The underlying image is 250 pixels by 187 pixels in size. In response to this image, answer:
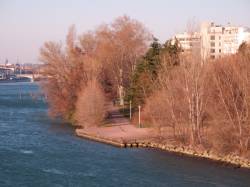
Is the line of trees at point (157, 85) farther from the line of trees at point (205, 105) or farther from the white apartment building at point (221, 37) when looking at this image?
the white apartment building at point (221, 37)

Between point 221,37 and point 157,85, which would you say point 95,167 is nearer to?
point 157,85

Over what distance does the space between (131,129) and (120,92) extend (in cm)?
1608

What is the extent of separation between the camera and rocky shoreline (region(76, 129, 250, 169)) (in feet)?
94.6

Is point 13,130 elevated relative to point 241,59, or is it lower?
lower

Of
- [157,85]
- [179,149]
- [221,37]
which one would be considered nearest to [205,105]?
[179,149]

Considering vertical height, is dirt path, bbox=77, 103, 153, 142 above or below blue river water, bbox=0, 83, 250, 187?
above

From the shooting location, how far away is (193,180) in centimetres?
2558

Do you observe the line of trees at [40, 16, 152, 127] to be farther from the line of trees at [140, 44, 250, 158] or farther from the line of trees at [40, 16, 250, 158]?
the line of trees at [140, 44, 250, 158]

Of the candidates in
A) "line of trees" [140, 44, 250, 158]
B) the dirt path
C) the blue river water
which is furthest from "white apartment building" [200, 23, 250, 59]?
the blue river water

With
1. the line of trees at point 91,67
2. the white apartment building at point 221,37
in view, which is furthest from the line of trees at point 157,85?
the white apartment building at point 221,37

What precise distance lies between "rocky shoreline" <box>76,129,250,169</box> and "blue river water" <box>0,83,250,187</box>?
0.83 m

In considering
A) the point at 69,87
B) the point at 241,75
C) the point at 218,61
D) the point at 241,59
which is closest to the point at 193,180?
the point at 241,75

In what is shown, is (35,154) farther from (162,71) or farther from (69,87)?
(69,87)

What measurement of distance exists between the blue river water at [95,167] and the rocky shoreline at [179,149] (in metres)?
0.83
